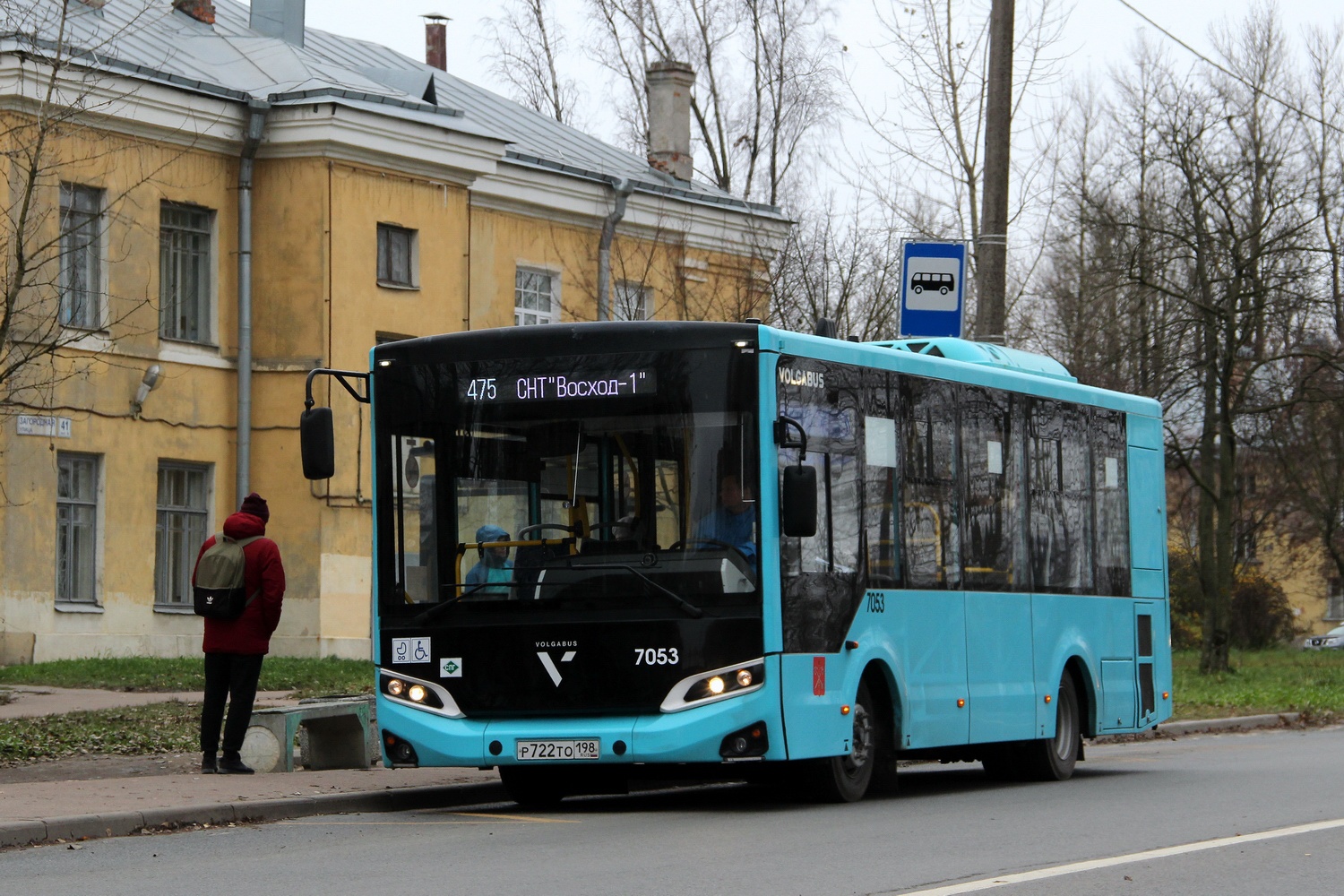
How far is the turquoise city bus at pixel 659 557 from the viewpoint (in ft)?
39.3

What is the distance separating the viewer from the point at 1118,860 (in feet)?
31.6

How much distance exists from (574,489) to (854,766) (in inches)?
99.1

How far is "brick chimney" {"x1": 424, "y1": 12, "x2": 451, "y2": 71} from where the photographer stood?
1770 inches

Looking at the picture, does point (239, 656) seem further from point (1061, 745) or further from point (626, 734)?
point (1061, 745)

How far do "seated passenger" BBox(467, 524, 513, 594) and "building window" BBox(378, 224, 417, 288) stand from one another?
1937 centimetres

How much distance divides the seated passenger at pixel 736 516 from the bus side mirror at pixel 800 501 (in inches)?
8.7

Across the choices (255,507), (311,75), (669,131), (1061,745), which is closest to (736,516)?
(255,507)

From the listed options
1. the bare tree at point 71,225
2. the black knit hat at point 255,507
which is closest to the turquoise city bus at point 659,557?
the black knit hat at point 255,507

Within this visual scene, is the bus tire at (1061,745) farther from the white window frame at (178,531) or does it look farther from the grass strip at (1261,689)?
the white window frame at (178,531)

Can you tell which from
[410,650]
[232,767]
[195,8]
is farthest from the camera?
[195,8]

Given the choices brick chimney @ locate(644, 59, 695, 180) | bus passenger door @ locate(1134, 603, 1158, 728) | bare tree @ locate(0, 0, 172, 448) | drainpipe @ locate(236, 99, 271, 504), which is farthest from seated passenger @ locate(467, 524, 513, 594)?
brick chimney @ locate(644, 59, 695, 180)

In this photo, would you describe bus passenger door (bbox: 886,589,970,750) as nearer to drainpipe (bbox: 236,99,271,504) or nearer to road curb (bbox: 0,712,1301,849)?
road curb (bbox: 0,712,1301,849)

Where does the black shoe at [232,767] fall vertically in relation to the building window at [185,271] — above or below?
below

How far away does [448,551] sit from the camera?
493 inches
